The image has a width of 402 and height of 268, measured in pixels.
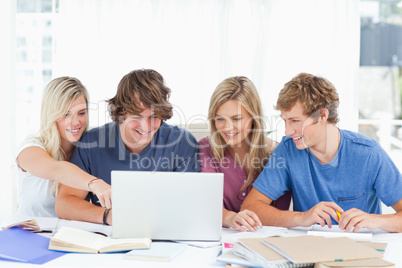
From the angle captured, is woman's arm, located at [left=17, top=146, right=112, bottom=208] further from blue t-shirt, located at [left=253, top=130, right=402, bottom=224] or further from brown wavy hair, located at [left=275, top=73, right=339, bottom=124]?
brown wavy hair, located at [left=275, top=73, right=339, bottom=124]

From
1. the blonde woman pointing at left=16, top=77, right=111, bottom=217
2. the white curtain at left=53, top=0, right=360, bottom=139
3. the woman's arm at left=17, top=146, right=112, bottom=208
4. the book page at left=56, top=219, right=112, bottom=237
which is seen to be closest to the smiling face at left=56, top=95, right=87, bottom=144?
the blonde woman pointing at left=16, top=77, right=111, bottom=217

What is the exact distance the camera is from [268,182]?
6.55ft

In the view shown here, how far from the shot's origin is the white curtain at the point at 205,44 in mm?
4078

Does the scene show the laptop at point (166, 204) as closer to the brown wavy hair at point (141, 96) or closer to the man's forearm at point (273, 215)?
the man's forearm at point (273, 215)

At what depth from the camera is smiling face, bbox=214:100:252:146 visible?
2.08 metres

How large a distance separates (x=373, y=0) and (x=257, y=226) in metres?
4.93

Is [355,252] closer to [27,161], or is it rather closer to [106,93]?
[27,161]

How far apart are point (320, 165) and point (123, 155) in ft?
2.87

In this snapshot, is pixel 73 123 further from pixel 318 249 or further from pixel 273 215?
pixel 318 249

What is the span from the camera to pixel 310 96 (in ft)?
6.32

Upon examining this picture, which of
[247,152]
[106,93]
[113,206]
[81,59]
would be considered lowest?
[113,206]

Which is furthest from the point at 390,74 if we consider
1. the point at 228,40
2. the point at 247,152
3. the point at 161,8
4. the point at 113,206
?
the point at 113,206

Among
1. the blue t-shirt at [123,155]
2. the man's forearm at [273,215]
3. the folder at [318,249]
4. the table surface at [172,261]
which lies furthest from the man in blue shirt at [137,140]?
the folder at [318,249]

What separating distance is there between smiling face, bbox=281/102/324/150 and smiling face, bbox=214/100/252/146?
230mm
